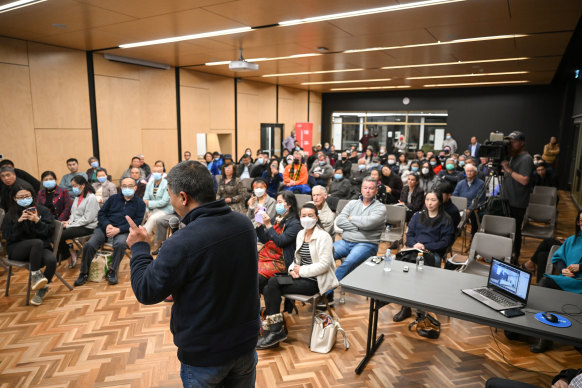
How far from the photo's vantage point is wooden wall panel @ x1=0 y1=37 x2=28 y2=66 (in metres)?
6.74

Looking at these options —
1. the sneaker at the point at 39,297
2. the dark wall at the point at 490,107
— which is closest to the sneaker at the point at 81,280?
the sneaker at the point at 39,297

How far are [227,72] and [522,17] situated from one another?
8.18 meters

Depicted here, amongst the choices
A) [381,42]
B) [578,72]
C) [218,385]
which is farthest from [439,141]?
[218,385]

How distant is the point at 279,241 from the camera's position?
3918mm

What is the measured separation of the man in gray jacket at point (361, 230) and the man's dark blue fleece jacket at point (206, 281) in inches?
111

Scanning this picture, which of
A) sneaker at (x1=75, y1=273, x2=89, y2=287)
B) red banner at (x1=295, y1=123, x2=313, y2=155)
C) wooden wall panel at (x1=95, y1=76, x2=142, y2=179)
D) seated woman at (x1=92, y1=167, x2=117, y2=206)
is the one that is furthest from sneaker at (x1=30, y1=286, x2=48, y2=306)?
red banner at (x1=295, y1=123, x2=313, y2=155)

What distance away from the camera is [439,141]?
16938 mm

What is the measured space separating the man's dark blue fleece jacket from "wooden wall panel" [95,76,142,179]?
318 inches

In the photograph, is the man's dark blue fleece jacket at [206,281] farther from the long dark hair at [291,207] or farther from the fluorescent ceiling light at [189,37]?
the fluorescent ceiling light at [189,37]

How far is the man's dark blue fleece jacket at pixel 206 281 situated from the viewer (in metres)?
1.48

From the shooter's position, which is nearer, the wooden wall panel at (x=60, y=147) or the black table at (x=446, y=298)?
the black table at (x=446, y=298)

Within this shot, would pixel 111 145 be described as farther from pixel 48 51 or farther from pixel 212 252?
pixel 212 252

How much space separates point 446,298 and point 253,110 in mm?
11811

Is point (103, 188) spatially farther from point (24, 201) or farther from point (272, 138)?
point (272, 138)
